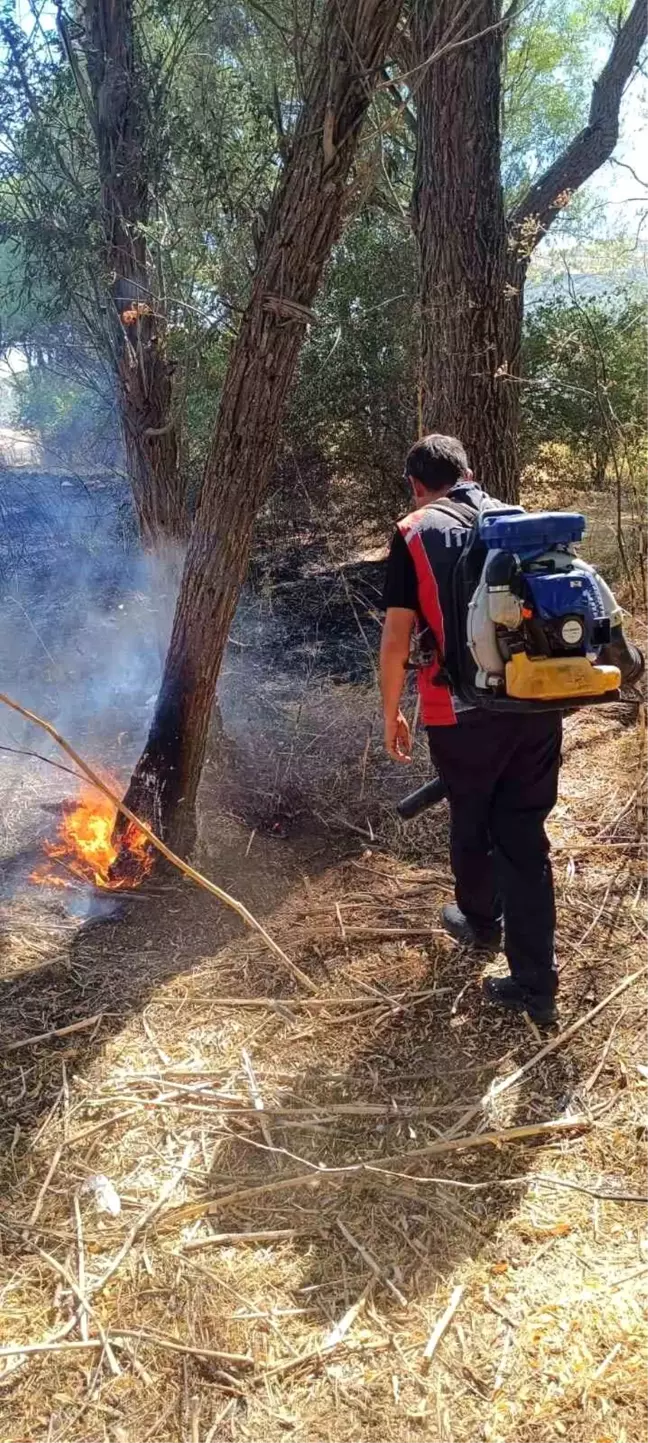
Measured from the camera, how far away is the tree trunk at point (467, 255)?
4.48 m

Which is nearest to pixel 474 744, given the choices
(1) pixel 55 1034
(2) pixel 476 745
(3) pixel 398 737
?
(2) pixel 476 745

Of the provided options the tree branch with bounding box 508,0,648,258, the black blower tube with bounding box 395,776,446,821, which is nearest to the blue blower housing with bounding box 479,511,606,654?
the black blower tube with bounding box 395,776,446,821

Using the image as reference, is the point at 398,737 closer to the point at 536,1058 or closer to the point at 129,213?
the point at 536,1058

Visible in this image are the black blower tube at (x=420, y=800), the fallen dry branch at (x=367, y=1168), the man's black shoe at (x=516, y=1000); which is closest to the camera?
the fallen dry branch at (x=367, y=1168)

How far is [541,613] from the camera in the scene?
2.43 metres

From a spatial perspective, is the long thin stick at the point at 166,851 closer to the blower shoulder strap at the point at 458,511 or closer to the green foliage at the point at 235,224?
the blower shoulder strap at the point at 458,511

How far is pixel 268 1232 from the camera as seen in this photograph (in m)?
2.30

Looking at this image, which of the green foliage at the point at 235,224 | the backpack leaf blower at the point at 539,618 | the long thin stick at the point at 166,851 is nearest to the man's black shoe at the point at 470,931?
the long thin stick at the point at 166,851

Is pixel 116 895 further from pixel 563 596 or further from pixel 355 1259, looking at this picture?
pixel 563 596

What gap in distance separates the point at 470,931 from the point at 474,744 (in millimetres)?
861

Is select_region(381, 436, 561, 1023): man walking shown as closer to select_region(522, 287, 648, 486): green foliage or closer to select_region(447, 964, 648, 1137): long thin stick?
select_region(447, 964, 648, 1137): long thin stick

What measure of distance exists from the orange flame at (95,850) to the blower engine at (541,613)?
6.89 ft

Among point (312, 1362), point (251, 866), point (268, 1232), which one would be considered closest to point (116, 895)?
point (251, 866)

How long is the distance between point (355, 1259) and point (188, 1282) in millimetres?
413
